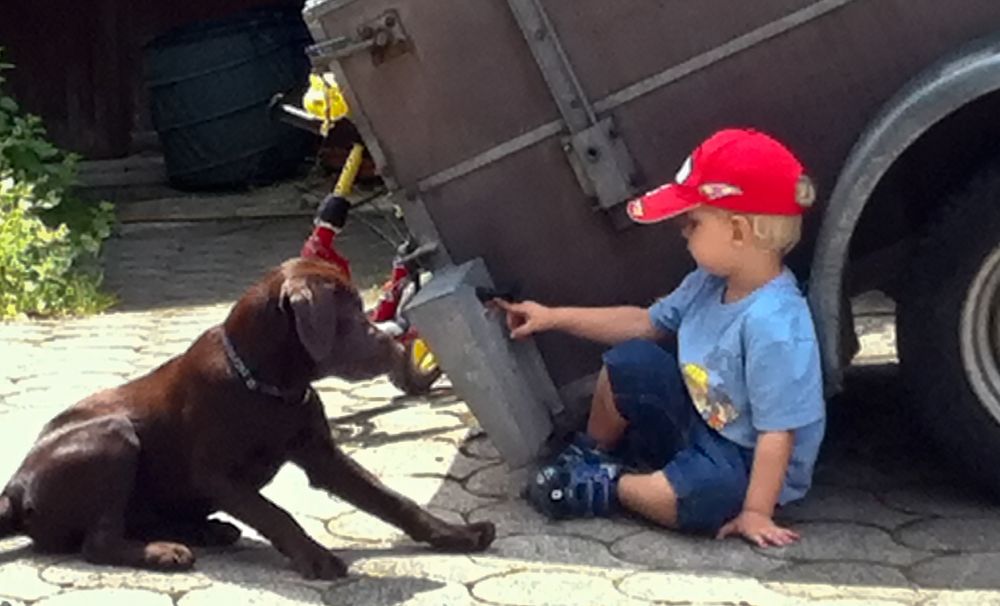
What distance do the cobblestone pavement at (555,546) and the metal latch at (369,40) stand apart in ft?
3.65

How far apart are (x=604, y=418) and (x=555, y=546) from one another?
0.45 m

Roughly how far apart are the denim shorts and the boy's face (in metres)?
0.27

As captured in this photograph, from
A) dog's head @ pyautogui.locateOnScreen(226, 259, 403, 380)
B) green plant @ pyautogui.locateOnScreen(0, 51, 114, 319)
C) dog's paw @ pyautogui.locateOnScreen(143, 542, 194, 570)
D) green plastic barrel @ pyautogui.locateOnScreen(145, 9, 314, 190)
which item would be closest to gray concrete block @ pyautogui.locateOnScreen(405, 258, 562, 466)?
dog's head @ pyautogui.locateOnScreen(226, 259, 403, 380)

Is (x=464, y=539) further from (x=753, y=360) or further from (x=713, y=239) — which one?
(x=713, y=239)

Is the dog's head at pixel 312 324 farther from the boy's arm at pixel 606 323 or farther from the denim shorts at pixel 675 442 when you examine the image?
the denim shorts at pixel 675 442

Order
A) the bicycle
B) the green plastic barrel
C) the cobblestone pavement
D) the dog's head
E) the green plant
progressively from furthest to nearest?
the green plastic barrel < the green plant < the bicycle < the dog's head < the cobblestone pavement

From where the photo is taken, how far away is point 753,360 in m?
4.21

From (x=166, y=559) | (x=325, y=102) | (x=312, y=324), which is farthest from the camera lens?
(x=325, y=102)

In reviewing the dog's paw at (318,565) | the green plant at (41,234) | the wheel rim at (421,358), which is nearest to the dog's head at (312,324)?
the dog's paw at (318,565)

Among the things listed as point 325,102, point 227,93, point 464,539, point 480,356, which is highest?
point 227,93

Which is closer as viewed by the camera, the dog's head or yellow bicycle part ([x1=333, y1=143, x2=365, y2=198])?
the dog's head

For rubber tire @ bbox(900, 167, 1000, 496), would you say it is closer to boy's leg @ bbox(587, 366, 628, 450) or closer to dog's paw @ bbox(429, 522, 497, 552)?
boy's leg @ bbox(587, 366, 628, 450)

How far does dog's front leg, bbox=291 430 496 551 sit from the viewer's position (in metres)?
4.25

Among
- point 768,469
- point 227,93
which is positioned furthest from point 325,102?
point 227,93
